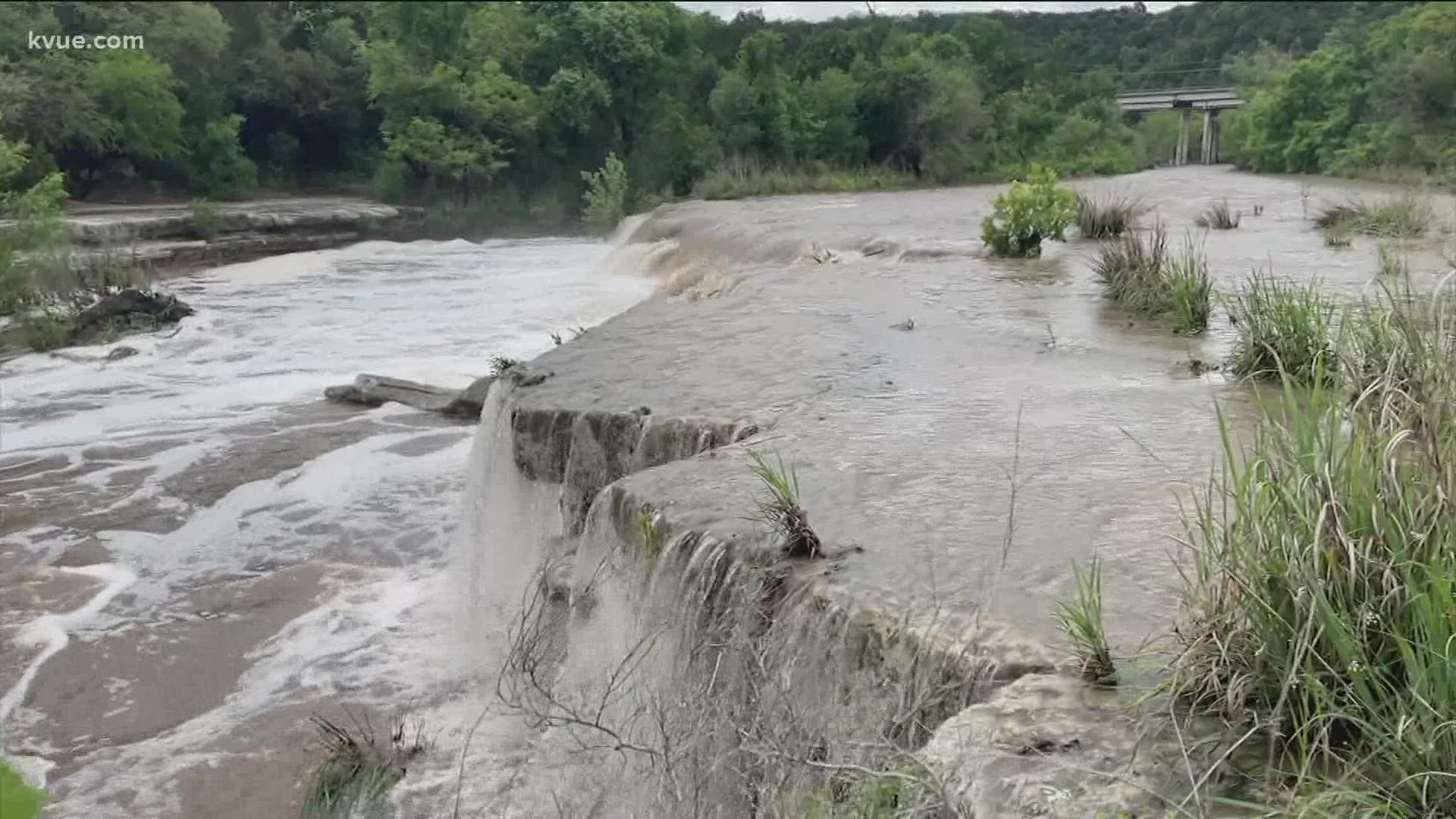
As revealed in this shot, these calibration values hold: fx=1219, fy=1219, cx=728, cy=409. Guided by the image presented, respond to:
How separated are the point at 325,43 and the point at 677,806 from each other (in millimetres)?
47144

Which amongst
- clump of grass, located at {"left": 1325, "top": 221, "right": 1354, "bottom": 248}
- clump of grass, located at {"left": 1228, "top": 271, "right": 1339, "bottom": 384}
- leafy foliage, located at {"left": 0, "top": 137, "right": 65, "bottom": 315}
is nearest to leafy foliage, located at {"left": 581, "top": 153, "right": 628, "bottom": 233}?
leafy foliage, located at {"left": 0, "top": 137, "right": 65, "bottom": 315}

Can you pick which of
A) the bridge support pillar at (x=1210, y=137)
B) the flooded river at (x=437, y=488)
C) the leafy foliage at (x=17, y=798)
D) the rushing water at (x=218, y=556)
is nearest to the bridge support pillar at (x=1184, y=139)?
the bridge support pillar at (x=1210, y=137)

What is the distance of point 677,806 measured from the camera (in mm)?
3467

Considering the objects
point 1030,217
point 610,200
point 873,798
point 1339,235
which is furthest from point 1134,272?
point 610,200

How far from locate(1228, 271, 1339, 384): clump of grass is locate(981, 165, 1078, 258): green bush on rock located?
6.14 metres

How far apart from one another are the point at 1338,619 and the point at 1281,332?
14.2 feet

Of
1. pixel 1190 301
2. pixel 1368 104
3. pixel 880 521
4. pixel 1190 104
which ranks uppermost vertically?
pixel 1190 104

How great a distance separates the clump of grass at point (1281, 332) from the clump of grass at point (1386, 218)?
6376mm

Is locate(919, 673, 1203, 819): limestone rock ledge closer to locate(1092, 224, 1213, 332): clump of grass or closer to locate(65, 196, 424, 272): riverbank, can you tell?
locate(1092, 224, 1213, 332): clump of grass

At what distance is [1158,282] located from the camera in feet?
31.4

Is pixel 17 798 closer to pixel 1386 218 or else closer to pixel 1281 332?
pixel 1281 332

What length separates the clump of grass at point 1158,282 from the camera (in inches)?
345

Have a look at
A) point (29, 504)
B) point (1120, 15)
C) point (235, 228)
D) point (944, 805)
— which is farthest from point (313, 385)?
point (1120, 15)

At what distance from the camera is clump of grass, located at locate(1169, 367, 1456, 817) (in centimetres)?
251
